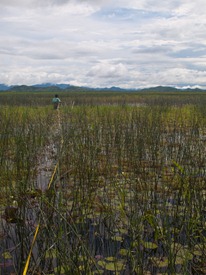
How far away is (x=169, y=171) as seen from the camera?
5254 mm

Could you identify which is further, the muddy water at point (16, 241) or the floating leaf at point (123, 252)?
the floating leaf at point (123, 252)

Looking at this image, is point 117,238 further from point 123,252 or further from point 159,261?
point 159,261

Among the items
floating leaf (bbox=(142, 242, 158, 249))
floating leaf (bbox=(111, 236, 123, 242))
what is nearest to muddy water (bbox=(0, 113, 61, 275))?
floating leaf (bbox=(111, 236, 123, 242))

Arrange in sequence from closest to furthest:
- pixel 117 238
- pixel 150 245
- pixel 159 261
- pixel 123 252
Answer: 1. pixel 159 261
2. pixel 123 252
3. pixel 150 245
4. pixel 117 238

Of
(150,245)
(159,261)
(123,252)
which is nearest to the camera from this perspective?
(159,261)

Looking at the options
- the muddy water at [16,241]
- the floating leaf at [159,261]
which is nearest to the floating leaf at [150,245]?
the floating leaf at [159,261]

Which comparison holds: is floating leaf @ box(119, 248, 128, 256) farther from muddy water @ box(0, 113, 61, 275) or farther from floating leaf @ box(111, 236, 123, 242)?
muddy water @ box(0, 113, 61, 275)

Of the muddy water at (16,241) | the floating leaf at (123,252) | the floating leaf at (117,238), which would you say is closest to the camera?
the muddy water at (16,241)

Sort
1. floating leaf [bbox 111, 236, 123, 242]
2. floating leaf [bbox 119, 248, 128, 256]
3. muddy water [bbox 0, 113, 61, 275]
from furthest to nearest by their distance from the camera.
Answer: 1. floating leaf [bbox 111, 236, 123, 242]
2. floating leaf [bbox 119, 248, 128, 256]
3. muddy water [bbox 0, 113, 61, 275]

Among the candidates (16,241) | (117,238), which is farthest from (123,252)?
(16,241)

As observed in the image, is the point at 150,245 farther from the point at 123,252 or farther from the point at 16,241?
the point at 16,241

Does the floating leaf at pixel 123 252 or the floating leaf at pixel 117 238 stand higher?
the floating leaf at pixel 117 238

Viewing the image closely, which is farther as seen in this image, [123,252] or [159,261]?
[123,252]

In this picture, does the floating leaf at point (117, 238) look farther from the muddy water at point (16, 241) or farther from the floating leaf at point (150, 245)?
the muddy water at point (16, 241)
